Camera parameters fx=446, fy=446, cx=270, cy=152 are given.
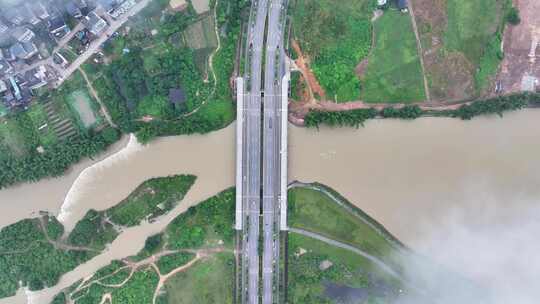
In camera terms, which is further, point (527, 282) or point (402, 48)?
point (402, 48)

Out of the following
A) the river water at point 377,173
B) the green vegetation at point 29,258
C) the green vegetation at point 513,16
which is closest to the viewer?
the river water at point 377,173

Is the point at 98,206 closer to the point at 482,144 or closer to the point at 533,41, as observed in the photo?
the point at 482,144

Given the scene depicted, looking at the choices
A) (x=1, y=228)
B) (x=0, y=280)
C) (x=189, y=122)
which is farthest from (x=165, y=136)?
(x=0, y=280)

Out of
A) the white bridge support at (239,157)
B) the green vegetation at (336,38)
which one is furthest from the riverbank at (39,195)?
the green vegetation at (336,38)

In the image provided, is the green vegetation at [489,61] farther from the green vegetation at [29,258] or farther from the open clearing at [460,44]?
the green vegetation at [29,258]

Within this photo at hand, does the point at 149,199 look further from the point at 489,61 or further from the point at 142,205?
the point at 489,61

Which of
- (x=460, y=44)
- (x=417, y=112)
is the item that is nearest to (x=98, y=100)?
(x=417, y=112)
